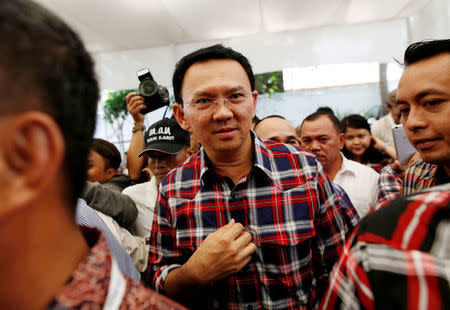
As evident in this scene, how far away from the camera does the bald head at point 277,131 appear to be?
2010 mm

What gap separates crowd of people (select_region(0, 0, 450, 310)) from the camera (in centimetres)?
40

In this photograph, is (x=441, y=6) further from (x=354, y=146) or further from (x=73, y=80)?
(x=73, y=80)

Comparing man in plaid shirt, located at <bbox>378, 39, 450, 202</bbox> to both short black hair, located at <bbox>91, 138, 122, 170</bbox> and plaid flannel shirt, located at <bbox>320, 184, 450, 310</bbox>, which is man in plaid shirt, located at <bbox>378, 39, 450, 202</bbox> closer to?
plaid flannel shirt, located at <bbox>320, 184, 450, 310</bbox>

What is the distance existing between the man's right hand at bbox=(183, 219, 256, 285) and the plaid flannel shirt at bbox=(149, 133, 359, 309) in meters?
0.09

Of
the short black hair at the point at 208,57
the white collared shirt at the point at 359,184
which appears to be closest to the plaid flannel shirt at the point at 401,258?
the short black hair at the point at 208,57

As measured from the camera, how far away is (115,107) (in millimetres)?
5980

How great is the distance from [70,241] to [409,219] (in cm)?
48

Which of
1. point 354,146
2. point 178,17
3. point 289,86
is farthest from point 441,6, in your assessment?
point 178,17

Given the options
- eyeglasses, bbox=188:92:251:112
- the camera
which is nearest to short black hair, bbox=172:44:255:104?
eyeglasses, bbox=188:92:251:112

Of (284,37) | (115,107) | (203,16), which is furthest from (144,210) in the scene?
(115,107)

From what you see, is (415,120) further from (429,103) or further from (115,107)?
(115,107)

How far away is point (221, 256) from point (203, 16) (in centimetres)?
348

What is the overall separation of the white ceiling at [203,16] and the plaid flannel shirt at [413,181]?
274cm

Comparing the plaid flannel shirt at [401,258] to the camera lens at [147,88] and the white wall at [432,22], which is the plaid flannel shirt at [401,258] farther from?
the white wall at [432,22]
